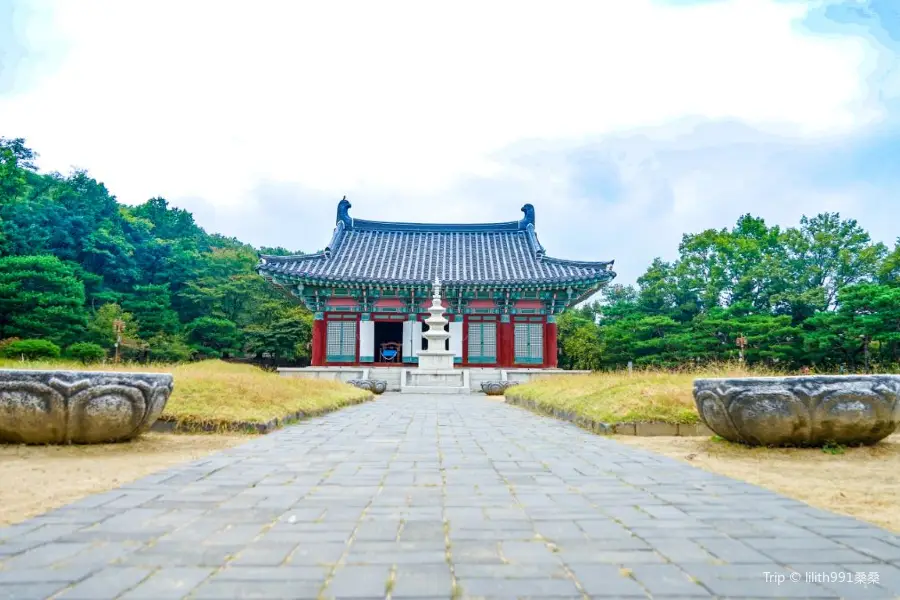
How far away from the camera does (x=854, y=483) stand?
4.13 m

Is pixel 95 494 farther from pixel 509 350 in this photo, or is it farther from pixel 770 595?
pixel 509 350

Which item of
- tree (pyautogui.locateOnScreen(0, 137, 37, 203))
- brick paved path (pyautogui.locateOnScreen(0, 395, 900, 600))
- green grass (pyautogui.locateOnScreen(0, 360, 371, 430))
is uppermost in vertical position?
tree (pyautogui.locateOnScreen(0, 137, 37, 203))

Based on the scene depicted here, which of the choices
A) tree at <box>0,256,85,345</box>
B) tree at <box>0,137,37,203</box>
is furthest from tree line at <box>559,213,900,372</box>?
tree at <box>0,137,37,203</box>

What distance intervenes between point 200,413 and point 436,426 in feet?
10.4

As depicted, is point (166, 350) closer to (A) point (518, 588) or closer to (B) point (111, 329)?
(B) point (111, 329)

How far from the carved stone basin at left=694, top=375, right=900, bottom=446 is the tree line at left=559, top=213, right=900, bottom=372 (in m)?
14.6

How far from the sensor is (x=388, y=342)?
26.4 meters

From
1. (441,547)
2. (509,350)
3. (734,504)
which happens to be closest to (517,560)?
(441,547)

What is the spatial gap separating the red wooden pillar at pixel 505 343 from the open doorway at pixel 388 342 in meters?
4.50

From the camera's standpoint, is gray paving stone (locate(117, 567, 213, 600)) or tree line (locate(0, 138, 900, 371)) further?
tree line (locate(0, 138, 900, 371))

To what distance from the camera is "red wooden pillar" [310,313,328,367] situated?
22.9 metres

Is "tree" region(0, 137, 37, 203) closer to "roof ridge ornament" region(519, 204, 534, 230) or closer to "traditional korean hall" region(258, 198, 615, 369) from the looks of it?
"traditional korean hall" region(258, 198, 615, 369)

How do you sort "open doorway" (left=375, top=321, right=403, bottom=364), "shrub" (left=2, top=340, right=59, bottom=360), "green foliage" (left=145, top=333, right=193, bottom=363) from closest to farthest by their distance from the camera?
1. "shrub" (left=2, top=340, right=59, bottom=360)
2. "open doorway" (left=375, top=321, right=403, bottom=364)
3. "green foliage" (left=145, top=333, right=193, bottom=363)

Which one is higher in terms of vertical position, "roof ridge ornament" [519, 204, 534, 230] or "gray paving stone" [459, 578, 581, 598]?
"roof ridge ornament" [519, 204, 534, 230]
